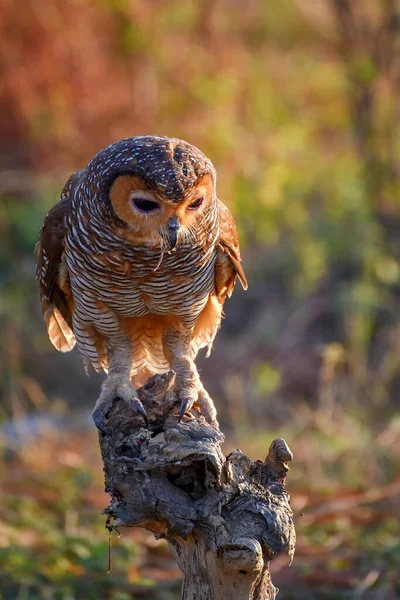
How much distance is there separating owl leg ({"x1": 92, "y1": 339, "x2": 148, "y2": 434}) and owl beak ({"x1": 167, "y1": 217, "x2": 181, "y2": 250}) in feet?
2.14

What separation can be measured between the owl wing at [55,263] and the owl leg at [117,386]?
35 centimetres

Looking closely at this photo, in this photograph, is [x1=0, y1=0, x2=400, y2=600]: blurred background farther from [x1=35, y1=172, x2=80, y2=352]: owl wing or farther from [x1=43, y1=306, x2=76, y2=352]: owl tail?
[x1=35, y1=172, x2=80, y2=352]: owl wing

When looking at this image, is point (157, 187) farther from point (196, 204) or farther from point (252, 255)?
point (252, 255)

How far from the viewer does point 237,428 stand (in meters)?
7.55

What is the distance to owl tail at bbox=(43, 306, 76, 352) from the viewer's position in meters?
4.55

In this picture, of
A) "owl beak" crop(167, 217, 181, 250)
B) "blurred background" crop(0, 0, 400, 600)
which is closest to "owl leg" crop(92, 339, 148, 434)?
"owl beak" crop(167, 217, 181, 250)

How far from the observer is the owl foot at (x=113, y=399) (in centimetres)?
338

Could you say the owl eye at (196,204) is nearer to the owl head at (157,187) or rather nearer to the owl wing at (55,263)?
the owl head at (157,187)

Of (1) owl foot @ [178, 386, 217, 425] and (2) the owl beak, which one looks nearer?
(2) the owl beak

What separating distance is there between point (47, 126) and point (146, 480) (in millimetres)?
9056

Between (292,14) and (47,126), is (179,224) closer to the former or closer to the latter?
(292,14)

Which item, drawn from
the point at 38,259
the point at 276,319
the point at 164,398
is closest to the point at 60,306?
the point at 38,259

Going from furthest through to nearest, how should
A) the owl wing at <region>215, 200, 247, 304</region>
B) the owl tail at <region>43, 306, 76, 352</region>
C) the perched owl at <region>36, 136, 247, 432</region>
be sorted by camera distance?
the owl tail at <region>43, 306, 76, 352</region>, the owl wing at <region>215, 200, 247, 304</region>, the perched owl at <region>36, 136, 247, 432</region>

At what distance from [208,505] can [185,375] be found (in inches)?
44.1
